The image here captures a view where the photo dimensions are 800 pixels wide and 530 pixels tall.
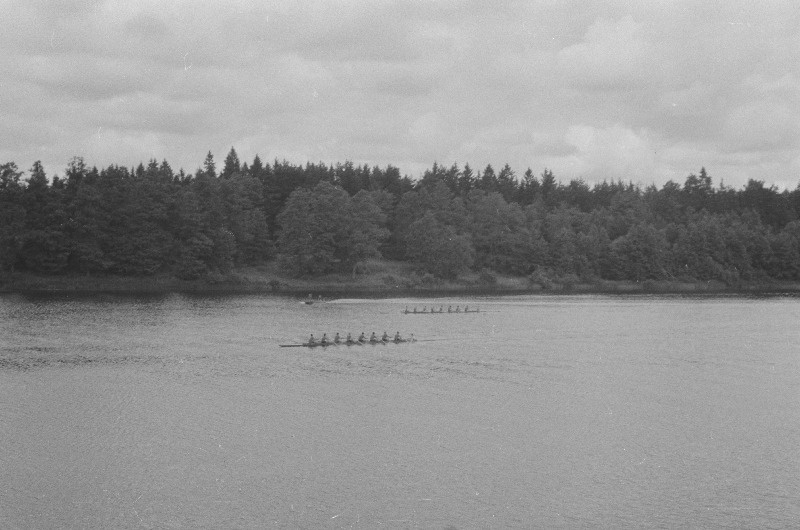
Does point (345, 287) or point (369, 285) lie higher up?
point (369, 285)

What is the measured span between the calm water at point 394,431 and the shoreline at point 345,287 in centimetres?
4683

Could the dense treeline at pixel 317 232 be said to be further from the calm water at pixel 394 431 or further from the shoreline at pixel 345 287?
the calm water at pixel 394 431

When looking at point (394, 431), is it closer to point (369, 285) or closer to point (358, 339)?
point (358, 339)

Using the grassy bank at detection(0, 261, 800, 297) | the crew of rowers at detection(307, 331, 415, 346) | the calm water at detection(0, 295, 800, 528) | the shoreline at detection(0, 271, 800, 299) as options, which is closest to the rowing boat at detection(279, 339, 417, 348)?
the crew of rowers at detection(307, 331, 415, 346)

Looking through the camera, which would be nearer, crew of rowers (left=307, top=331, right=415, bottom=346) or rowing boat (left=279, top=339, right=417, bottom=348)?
rowing boat (left=279, top=339, right=417, bottom=348)

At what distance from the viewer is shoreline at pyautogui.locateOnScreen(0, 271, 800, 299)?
128m

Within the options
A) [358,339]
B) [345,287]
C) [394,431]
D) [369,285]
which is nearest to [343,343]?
[358,339]

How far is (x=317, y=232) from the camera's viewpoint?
148 metres

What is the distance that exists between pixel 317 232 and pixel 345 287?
10627mm

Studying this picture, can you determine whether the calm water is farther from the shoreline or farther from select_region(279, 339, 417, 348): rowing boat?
the shoreline

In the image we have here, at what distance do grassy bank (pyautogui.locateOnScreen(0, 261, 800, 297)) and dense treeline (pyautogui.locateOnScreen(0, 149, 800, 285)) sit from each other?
6.14 ft

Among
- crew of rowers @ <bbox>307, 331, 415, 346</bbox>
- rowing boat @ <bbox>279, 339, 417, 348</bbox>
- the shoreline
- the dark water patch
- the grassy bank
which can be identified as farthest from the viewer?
the grassy bank

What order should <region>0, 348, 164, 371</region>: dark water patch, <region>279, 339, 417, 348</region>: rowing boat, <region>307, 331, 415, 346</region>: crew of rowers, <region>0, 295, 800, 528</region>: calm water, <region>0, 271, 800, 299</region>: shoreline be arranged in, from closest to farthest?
<region>0, 295, 800, 528</region>: calm water, <region>0, 348, 164, 371</region>: dark water patch, <region>279, 339, 417, 348</region>: rowing boat, <region>307, 331, 415, 346</region>: crew of rowers, <region>0, 271, 800, 299</region>: shoreline

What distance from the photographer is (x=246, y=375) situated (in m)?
58.8
